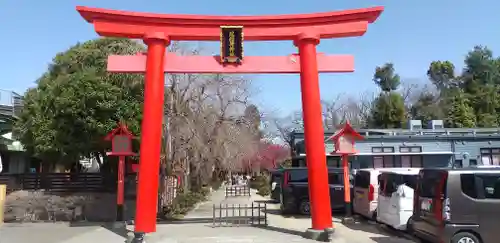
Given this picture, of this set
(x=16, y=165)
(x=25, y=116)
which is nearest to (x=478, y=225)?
(x=25, y=116)

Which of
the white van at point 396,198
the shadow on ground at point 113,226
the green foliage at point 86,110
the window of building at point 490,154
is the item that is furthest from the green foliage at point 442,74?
the shadow on ground at point 113,226

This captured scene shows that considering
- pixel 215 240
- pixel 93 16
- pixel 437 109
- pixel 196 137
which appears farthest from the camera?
pixel 437 109

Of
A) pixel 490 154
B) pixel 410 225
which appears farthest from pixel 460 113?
pixel 410 225

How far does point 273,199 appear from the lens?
2484 cm

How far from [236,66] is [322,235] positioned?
5.38 meters

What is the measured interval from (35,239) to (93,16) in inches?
260

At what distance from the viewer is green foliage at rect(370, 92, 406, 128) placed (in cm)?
3969

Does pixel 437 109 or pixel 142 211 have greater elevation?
pixel 437 109

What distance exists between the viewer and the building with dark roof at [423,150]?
2238 cm

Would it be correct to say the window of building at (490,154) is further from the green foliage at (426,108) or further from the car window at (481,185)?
the green foliage at (426,108)

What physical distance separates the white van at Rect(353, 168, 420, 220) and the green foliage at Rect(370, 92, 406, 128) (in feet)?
87.0

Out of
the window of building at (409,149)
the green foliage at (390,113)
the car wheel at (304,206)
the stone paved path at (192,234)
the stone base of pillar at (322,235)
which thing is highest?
the green foliage at (390,113)

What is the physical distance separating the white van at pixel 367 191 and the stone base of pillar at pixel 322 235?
3354mm

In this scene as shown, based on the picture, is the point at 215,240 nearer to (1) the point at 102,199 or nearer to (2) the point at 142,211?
(2) the point at 142,211
